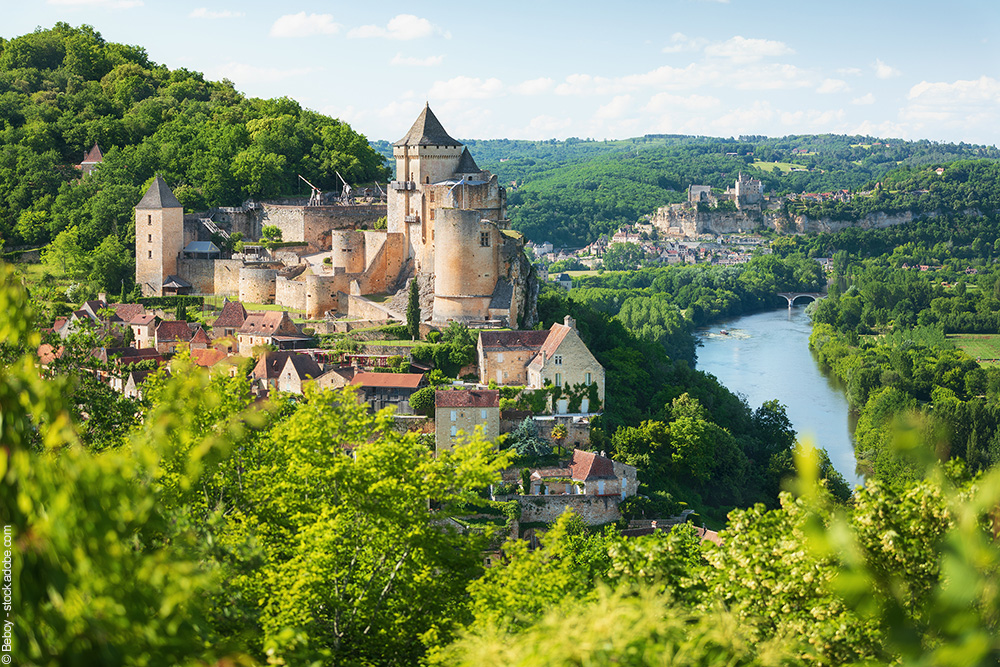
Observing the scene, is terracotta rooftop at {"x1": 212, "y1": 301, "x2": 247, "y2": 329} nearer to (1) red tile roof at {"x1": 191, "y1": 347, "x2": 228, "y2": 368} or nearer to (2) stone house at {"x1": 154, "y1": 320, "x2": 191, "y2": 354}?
(2) stone house at {"x1": 154, "y1": 320, "x2": 191, "y2": 354}

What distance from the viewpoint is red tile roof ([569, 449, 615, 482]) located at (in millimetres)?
29734

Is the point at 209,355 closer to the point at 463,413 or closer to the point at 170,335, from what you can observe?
the point at 170,335

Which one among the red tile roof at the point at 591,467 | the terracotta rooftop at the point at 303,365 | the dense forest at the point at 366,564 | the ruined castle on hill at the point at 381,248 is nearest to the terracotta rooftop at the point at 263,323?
the ruined castle on hill at the point at 381,248

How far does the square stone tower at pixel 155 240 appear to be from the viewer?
136 ft

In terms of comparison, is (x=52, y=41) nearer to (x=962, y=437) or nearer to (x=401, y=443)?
(x=962, y=437)

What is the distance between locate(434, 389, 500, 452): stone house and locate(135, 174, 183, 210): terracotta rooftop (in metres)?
17.4

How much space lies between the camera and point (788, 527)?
12.6 meters

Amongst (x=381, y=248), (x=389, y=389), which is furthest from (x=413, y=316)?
(x=381, y=248)

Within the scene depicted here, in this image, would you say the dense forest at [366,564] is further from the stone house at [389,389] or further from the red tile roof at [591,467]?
the red tile roof at [591,467]

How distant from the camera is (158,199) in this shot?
41.5m

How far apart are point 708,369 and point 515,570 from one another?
54.0 meters

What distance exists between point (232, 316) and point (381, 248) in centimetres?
598

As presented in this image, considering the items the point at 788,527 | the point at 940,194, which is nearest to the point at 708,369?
the point at 788,527

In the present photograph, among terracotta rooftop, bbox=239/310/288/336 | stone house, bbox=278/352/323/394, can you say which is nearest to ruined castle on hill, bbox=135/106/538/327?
terracotta rooftop, bbox=239/310/288/336
